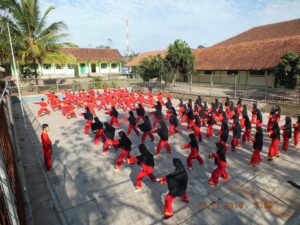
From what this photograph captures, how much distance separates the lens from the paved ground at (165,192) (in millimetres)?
4539

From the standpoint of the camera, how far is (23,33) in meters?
20.1

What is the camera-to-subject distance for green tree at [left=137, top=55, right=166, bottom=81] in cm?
2027

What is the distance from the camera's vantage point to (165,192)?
5.35 metres

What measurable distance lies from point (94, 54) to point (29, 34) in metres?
20.0

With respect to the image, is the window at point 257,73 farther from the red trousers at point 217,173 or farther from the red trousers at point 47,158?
the red trousers at point 47,158

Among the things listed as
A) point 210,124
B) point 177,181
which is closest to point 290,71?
point 210,124

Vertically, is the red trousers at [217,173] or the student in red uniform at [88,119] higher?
the student in red uniform at [88,119]

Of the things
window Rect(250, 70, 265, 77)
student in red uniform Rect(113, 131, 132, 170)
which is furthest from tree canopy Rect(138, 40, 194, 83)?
student in red uniform Rect(113, 131, 132, 170)

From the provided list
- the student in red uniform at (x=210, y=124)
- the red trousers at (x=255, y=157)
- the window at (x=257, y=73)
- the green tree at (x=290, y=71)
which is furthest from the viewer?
the window at (x=257, y=73)

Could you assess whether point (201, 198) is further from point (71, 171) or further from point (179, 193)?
point (71, 171)

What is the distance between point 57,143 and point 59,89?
15.7 m

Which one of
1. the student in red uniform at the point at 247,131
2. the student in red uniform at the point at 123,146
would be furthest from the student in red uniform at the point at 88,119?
the student in red uniform at the point at 247,131

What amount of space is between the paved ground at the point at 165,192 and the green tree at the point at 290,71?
24.9 ft

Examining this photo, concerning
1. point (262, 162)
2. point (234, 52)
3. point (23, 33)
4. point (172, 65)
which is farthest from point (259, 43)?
point (23, 33)
